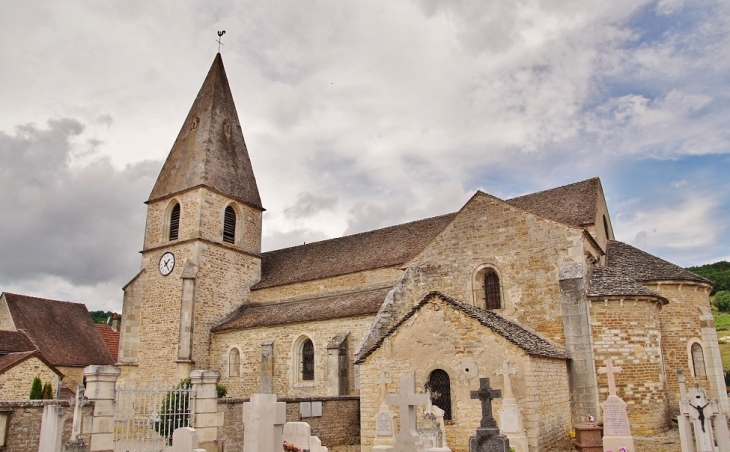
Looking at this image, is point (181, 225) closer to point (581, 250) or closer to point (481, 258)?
point (481, 258)

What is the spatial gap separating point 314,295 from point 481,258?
10.5 m

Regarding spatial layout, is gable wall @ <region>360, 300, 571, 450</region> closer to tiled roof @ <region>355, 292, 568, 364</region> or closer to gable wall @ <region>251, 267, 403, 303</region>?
tiled roof @ <region>355, 292, 568, 364</region>

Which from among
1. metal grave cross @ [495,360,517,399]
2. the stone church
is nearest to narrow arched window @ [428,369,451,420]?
the stone church

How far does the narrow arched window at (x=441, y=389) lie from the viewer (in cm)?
1367

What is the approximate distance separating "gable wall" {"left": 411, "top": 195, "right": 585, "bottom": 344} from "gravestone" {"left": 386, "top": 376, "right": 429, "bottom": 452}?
22.8ft

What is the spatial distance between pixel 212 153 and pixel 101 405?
60.1 ft

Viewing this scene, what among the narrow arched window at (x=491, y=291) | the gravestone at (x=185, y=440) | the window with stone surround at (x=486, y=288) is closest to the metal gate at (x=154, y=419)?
the gravestone at (x=185, y=440)

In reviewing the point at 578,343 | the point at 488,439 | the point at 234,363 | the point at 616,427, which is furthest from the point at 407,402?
the point at 234,363

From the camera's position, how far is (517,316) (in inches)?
655

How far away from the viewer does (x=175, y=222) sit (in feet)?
91.5

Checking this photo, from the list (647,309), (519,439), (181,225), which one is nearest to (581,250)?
(647,309)

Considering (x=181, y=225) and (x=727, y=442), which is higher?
(x=181, y=225)

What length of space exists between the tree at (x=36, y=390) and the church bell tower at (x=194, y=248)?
5.16 metres

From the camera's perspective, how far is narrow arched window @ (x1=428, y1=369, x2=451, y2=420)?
538 inches
